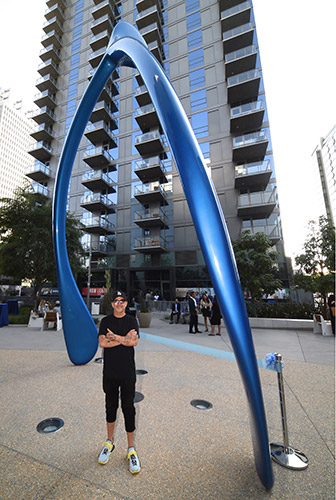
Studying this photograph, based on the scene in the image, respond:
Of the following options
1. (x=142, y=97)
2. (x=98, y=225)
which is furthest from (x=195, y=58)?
(x=98, y=225)

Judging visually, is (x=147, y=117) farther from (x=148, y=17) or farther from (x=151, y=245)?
(x=151, y=245)

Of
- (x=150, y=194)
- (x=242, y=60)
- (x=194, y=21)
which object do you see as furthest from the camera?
(x=194, y=21)

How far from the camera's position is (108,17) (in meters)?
29.1

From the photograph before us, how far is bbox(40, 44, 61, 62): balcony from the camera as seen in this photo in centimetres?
3241

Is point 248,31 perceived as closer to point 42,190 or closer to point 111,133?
point 111,133

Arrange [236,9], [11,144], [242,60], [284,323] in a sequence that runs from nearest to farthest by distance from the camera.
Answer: [284,323]
[242,60]
[236,9]
[11,144]

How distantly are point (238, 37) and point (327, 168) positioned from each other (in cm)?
10016

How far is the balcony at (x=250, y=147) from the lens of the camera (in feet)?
63.4

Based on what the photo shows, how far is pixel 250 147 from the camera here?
64.7 ft

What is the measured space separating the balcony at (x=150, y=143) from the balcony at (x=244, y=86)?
7.79 m

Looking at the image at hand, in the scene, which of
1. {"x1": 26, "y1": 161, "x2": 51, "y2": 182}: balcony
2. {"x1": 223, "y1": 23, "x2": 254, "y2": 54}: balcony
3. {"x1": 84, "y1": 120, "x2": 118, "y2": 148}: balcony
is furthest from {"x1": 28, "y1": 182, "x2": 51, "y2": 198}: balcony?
{"x1": 223, "y1": 23, "x2": 254, "y2": 54}: balcony

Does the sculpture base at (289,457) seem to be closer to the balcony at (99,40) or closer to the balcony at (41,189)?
the balcony at (41,189)

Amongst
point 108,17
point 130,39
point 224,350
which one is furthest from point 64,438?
point 108,17

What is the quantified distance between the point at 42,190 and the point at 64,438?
31.3m
